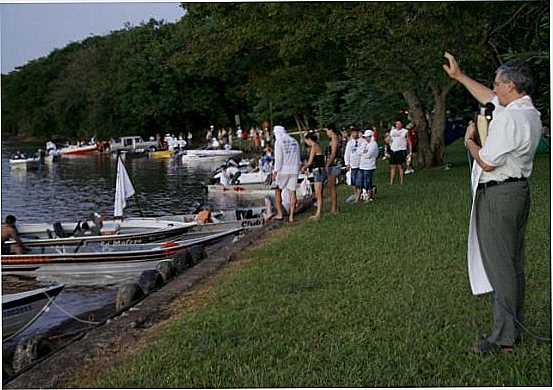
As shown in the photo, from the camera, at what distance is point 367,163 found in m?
15.2

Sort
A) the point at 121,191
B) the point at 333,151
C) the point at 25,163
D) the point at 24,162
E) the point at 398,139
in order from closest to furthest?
1. the point at 333,151
2. the point at 121,191
3. the point at 398,139
4. the point at 24,162
5. the point at 25,163

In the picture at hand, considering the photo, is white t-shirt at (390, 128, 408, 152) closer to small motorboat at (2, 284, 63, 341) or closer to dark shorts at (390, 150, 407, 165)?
dark shorts at (390, 150, 407, 165)

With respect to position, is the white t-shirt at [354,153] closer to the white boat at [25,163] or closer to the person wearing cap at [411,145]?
the person wearing cap at [411,145]

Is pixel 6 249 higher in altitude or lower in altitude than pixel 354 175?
lower

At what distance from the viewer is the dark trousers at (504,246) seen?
5285mm

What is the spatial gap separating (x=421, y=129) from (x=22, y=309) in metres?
15.9

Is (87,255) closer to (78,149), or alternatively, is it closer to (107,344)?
Result: (107,344)

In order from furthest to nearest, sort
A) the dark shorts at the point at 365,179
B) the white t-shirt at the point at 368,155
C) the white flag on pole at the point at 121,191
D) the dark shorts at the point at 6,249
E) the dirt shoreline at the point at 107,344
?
the white flag on pole at the point at 121,191 < the dark shorts at the point at 365,179 < the white t-shirt at the point at 368,155 < the dark shorts at the point at 6,249 < the dirt shoreline at the point at 107,344

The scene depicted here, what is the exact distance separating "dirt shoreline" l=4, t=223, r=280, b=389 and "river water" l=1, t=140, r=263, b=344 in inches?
110

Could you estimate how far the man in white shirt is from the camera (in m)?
5.18

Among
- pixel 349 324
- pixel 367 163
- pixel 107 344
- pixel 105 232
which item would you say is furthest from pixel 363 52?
pixel 107 344

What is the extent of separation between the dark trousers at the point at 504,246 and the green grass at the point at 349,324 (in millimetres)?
251

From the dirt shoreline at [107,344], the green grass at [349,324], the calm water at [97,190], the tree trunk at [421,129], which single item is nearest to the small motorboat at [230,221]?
the calm water at [97,190]

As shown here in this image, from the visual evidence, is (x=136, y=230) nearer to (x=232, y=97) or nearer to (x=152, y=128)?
(x=232, y=97)
